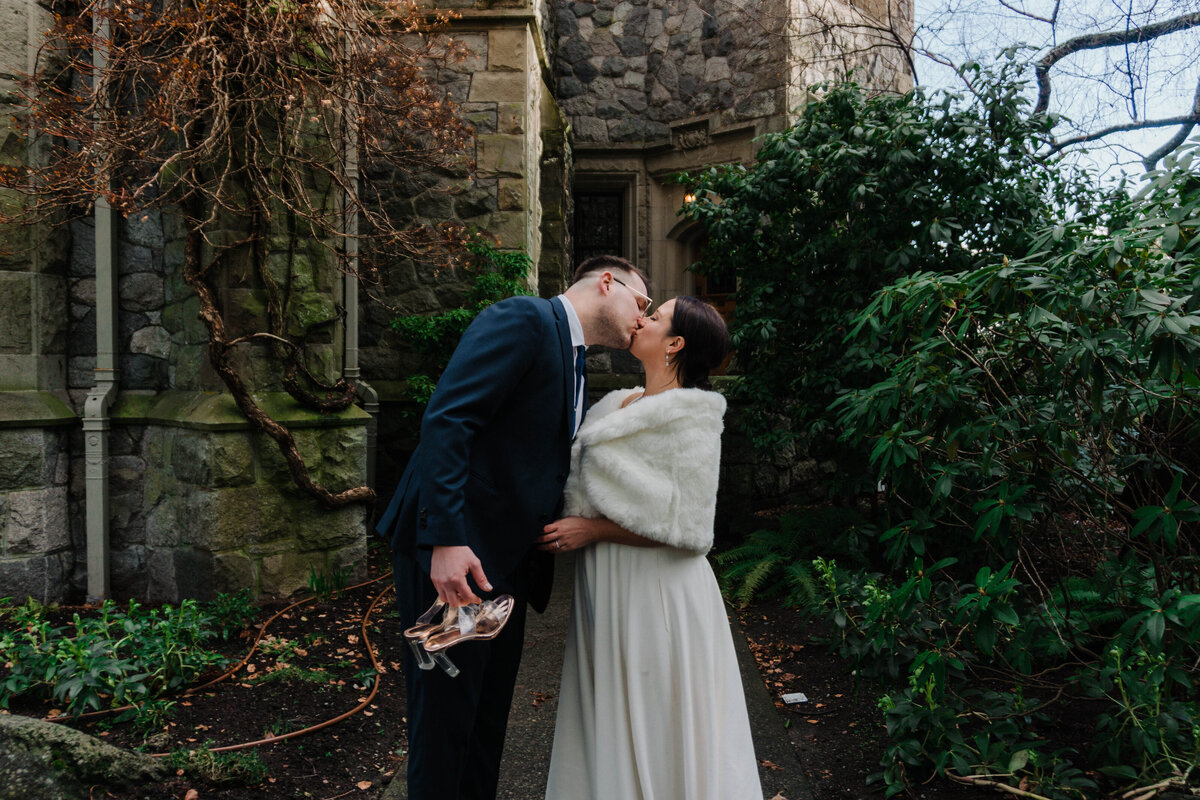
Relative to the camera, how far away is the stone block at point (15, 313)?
412 cm

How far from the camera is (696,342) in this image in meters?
2.16

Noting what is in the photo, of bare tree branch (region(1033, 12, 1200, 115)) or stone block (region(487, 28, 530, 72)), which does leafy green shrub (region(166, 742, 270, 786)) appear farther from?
bare tree branch (region(1033, 12, 1200, 115))

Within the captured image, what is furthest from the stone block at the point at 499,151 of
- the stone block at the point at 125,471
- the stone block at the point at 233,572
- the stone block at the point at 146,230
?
the stone block at the point at 233,572

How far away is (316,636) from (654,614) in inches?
97.7

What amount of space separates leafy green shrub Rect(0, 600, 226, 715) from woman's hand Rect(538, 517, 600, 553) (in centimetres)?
198

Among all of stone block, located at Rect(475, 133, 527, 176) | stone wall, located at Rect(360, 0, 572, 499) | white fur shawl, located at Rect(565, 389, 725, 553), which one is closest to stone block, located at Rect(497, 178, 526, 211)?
stone wall, located at Rect(360, 0, 572, 499)

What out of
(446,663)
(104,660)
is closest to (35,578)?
(104,660)

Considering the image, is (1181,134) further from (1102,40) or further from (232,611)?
(232,611)

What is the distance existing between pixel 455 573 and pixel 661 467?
1.97 ft

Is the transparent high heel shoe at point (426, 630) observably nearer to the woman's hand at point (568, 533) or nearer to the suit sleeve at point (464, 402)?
the suit sleeve at point (464, 402)

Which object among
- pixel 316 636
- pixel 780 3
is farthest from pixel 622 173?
pixel 316 636

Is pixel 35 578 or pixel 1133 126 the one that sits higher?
pixel 1133 126

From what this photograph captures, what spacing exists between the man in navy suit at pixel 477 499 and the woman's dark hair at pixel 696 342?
308mm

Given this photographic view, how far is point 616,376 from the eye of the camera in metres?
8.20
